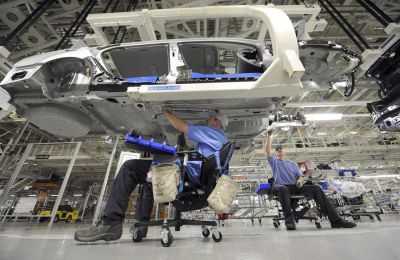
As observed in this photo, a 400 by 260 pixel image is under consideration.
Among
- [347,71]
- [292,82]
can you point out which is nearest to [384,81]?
[347,71]

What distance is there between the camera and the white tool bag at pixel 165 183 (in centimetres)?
193

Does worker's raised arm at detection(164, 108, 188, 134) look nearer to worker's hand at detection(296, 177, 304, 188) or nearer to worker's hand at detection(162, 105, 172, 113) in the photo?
worker's hand at detection(162, 105, 172, 113)

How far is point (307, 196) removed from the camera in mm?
3854

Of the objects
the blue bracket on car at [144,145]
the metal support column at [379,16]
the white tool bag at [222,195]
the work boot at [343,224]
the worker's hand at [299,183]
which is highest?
the metal support column at [379,16]

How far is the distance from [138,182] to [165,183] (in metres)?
0.57

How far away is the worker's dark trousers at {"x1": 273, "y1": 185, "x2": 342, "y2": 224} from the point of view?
3398 millimetres

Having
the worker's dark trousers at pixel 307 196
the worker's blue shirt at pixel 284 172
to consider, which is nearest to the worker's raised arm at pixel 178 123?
the worker's dark trousers at pixel 307 196

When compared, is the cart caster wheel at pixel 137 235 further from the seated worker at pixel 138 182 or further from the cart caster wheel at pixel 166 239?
the cart caster wheel at pixel 166 239

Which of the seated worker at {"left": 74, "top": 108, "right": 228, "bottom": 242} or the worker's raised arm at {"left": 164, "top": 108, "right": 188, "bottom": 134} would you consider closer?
the seated worker at {"left": 74, "top": 108, "right": 228, "bottom": 242}

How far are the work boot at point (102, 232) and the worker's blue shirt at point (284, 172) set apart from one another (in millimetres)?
2986

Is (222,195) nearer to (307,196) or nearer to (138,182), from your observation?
(138,182)

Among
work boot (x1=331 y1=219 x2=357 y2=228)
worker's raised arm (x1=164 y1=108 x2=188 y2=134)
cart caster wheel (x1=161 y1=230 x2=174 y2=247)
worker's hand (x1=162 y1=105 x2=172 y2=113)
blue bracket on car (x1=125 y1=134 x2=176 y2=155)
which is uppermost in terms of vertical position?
worker's hand (x1=162 y1=105 x2=172 y2=113)

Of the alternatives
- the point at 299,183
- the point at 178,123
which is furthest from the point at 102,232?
the point at 299,183

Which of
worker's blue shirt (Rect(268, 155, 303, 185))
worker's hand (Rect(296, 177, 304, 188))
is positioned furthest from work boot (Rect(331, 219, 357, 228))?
worker's blue shirt (Rect(268, 155, 303, 185))
